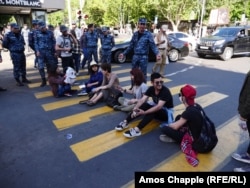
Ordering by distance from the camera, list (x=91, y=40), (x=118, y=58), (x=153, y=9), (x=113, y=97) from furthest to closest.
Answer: (x=153, y=9) → (x=118, y=58) → (x=91, y=40) → (x=113, y=97)

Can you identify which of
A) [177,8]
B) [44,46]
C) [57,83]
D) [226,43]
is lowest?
[57,83]

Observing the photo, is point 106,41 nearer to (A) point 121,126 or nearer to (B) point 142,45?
(B) point 142,45

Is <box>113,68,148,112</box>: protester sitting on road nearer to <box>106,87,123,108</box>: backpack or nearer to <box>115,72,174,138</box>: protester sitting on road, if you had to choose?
<box>106,87,123,108</box>: backpack

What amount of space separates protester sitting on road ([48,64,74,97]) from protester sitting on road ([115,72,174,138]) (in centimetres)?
280

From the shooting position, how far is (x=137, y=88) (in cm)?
556

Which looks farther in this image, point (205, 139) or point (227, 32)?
point (227, 32)

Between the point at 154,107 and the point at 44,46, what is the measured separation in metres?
4.66

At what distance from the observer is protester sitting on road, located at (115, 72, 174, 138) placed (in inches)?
180

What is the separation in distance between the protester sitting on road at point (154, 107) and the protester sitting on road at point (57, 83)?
280cm

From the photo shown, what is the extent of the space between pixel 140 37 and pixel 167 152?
3550 mm

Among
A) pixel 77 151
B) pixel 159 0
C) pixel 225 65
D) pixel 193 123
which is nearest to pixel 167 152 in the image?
pixel 193 123

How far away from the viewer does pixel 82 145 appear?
4.34 meters

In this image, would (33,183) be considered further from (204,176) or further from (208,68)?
(208,68)

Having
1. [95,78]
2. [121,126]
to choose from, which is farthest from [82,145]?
[95,78]
